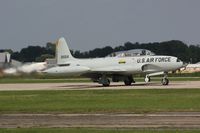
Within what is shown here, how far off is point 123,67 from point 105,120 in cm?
3713

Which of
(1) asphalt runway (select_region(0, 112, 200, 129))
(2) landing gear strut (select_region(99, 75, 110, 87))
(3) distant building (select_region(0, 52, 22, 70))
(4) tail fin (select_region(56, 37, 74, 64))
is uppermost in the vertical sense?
(4) tail fin (select_region(56, 37, 74, 64))

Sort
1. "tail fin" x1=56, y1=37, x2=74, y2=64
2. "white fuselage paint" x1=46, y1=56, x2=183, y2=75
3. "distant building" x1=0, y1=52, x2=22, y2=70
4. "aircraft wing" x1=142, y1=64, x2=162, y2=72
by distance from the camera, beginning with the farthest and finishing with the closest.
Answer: "tail fin" x1=56, y1=37, x2=74, y2=64 < "aircraft wing" x1=142, y1=64, x2=162, y2=72 < "white fuselage paint" x1=46, y1=56, x2=183, y2=75 < "distant building" x1=0, y1=52, x2=22, y2=70

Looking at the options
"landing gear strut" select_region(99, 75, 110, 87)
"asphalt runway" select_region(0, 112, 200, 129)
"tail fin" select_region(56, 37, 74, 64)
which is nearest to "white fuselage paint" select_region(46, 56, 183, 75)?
"landing gear strut" select_region(99, 75, 110, 87)

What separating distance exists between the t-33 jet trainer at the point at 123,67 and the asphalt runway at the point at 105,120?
32.3m

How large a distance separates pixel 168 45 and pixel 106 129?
574 feet

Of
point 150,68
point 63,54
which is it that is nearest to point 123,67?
point 150,68

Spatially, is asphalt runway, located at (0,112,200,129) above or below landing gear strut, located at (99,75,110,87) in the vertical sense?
below

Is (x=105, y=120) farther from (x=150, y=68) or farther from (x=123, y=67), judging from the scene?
(x=123, y=67)

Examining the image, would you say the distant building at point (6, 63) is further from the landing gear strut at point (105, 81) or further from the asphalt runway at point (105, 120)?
the landing gear strut at point (105, 81)

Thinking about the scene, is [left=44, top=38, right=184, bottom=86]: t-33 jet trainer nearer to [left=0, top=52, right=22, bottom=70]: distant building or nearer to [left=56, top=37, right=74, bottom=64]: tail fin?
[left=56, top=37, right=74, bottom=64]: tail fin

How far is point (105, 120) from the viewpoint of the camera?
22125 millimetres

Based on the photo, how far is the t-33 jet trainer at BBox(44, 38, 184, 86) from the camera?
58.2m

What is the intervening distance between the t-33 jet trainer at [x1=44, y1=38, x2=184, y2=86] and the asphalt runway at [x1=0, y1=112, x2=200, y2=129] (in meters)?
32.3

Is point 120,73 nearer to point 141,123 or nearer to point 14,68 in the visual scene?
point 14,68
